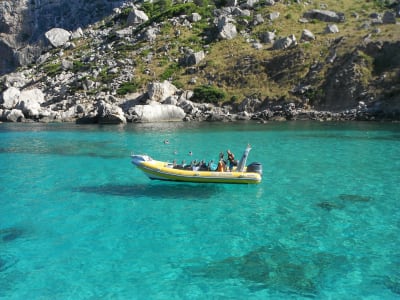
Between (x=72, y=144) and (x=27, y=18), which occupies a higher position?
(x=27, y=18)

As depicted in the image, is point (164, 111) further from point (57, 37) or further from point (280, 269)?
point (57, 37)

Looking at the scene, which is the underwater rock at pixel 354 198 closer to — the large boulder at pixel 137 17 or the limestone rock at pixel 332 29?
the limestone rock at pixel 332 29

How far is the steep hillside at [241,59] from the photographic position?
6088cm

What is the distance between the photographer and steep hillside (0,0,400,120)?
60875 mm

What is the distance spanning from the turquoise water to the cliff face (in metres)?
98.8

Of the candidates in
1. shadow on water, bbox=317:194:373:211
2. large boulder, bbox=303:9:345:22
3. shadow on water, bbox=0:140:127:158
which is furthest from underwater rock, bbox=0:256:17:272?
large boulder, bbox=303:9:345:22

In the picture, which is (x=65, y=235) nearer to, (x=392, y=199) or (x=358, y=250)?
(x=358, y=250)

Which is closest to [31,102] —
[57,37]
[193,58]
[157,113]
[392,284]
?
[157,113]

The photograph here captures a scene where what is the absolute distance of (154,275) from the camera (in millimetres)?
11789

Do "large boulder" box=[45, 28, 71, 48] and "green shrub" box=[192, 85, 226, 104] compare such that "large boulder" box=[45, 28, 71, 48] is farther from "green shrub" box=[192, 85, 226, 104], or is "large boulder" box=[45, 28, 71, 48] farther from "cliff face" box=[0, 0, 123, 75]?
"green shrub" box=[192, 85, 226, 104]

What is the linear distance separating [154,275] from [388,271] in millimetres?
6992

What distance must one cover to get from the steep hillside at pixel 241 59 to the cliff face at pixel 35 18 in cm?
2122

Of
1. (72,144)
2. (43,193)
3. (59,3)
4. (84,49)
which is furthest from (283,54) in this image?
(59,3)

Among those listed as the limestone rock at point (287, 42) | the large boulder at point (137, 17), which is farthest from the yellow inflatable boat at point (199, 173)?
the large boulder at point (137, 17)
